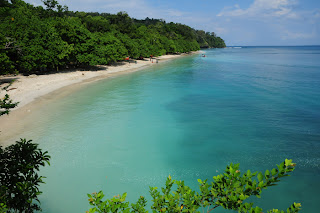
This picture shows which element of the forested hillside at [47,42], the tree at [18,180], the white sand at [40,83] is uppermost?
the forested hillside at [47,42]

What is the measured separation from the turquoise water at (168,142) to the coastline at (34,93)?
1.67 meters

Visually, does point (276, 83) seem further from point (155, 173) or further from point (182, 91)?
point (155, 173)

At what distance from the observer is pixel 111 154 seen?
1467cm

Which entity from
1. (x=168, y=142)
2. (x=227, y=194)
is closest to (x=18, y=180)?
(x=227, y=194)

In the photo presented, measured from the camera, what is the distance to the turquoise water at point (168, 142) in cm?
1155

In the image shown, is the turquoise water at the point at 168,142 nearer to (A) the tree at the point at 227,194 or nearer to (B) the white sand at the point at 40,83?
(B) the white sand at the point at 40,83

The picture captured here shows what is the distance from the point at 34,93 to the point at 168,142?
2098 cm

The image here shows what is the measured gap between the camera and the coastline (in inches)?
695

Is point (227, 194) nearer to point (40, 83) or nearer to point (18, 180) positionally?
point (18, 180)

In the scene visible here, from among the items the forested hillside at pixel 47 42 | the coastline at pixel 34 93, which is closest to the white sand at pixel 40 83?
the coastline at pixel 34 93

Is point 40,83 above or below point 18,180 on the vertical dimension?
above

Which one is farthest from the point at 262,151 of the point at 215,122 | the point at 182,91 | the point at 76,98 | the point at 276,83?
the point at 276,83

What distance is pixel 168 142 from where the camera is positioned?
657 inches

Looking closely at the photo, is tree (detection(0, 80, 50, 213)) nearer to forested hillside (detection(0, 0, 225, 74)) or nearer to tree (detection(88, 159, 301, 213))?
tree (detection(88, 159, 301, 213))
